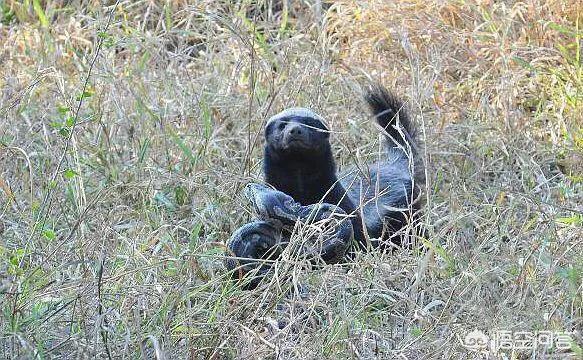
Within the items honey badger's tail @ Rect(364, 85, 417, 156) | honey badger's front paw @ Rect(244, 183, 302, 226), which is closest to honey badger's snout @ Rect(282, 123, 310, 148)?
honey badger's front paw @ Rect(244, 183, 302, 226)

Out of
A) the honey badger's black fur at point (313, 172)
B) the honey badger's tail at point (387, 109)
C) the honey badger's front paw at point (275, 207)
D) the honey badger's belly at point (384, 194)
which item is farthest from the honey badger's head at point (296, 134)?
the honey badger's tail at point (387, 109)

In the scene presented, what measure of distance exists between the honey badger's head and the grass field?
0.20m

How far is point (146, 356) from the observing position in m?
3.35

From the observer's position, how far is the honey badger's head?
453cm

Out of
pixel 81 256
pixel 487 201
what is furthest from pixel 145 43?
pixel 81 256

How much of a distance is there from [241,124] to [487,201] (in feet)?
4.36

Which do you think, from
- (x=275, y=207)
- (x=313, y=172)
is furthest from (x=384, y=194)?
(x=275, y=207)

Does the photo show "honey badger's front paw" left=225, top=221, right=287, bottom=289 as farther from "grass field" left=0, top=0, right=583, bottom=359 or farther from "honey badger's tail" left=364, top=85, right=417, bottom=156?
"honey badger's tail" left=364, top=85, right=417, bottom=156

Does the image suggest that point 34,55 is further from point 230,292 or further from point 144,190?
point 230,292

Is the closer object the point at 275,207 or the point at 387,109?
the point at 275,207

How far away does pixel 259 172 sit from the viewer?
5152mm

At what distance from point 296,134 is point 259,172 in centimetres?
66

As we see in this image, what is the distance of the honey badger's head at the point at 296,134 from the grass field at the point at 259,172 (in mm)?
203

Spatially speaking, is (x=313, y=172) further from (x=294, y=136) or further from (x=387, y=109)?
(x=387, y=109)
